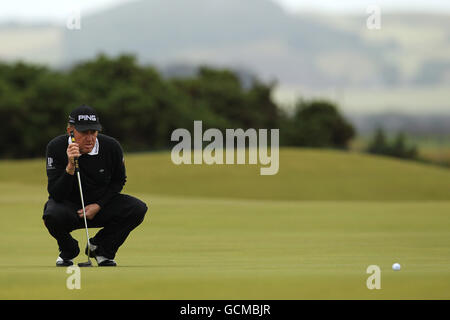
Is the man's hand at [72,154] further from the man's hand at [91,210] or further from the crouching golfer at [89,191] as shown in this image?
the man's hand at [91,210]

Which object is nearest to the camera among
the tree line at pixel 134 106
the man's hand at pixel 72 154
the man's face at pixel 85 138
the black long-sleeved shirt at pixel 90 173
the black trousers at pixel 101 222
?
the man's hand at pixel 72 154

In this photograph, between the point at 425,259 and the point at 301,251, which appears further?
the point at 301,251

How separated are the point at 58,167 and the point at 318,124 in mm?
151010

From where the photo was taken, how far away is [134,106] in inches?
4478

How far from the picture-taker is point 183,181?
133 feet

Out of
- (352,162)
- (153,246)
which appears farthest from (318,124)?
(153,246)

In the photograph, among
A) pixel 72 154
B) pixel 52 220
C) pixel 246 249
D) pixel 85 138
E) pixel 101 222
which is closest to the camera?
pixel 72 154

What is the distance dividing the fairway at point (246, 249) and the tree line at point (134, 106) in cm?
6583

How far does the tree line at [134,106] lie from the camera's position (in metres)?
103

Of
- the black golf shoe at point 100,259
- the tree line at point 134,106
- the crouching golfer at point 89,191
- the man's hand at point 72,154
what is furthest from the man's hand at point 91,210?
the tree line at point 134,106

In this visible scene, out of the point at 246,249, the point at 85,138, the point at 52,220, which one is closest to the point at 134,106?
the point at 246,249

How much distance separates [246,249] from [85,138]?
14.1ft

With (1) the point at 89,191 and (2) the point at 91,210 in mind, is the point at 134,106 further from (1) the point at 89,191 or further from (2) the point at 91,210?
(2) the point at 91,210
